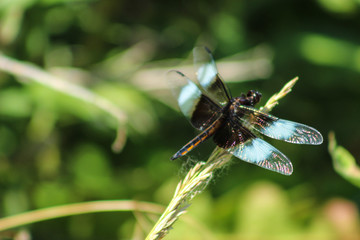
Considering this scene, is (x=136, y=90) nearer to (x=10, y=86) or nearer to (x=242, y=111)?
(x=10, y=86)

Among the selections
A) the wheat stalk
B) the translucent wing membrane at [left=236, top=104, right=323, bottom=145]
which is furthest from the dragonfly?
the wheat stalk

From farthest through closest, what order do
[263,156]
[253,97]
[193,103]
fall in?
[193,103] < [253,97] < [263,156]

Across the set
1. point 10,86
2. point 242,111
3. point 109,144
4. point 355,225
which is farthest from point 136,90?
point 355,225

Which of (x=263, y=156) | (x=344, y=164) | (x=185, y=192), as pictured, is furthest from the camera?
(x=263, y=156)

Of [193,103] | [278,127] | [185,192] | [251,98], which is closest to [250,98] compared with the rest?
[251,98]

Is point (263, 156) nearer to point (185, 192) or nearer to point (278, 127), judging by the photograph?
point (278, 127)

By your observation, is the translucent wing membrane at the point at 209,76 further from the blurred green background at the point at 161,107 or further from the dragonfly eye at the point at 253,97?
the blurred green background at the point at 161,107

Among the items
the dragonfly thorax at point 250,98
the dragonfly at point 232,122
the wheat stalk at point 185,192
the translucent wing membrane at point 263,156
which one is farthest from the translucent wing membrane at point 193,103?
the wheat stalk at point 185,192

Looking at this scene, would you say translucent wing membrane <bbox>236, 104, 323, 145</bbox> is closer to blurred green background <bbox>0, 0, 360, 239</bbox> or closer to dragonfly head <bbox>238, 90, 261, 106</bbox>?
dragonfly head <bbox>238, 90, 261, 106</bbox>
